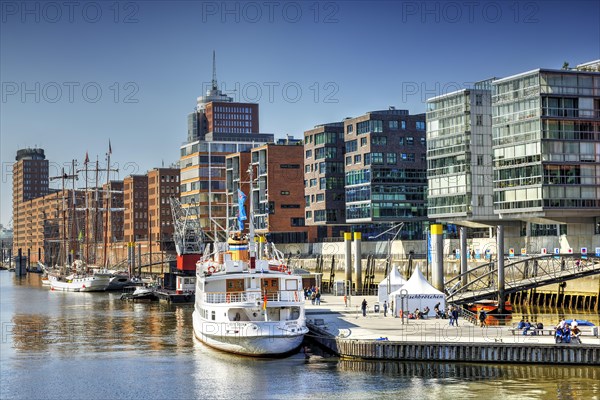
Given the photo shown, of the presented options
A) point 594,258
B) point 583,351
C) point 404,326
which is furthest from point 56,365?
point 594,258

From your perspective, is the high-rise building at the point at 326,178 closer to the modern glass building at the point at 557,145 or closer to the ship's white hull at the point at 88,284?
the ship's white hull at the point at 88,284

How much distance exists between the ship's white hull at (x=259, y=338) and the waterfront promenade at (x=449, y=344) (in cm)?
282

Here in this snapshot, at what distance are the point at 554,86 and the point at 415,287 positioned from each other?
130 feet

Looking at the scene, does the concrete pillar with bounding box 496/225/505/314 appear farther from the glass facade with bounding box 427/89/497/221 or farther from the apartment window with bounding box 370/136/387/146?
the apartment window with bounding box 370/136/387/146

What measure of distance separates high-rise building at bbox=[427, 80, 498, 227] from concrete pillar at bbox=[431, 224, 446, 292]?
114ft

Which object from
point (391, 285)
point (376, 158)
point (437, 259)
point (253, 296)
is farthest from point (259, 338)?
point (376, 158)

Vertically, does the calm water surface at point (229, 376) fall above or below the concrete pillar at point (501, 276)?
below

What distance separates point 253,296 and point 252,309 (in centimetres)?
91

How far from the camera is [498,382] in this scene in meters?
56.2

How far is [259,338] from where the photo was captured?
67125mm

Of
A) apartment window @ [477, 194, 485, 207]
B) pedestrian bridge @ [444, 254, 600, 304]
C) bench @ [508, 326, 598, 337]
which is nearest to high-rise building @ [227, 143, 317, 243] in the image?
apartment window @ [477, 194, 485, 207]

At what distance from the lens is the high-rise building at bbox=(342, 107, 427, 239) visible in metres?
150

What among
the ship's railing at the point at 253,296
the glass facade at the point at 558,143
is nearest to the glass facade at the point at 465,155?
the glass facade at the point at 558,143

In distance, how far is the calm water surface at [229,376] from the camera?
54.9 m
